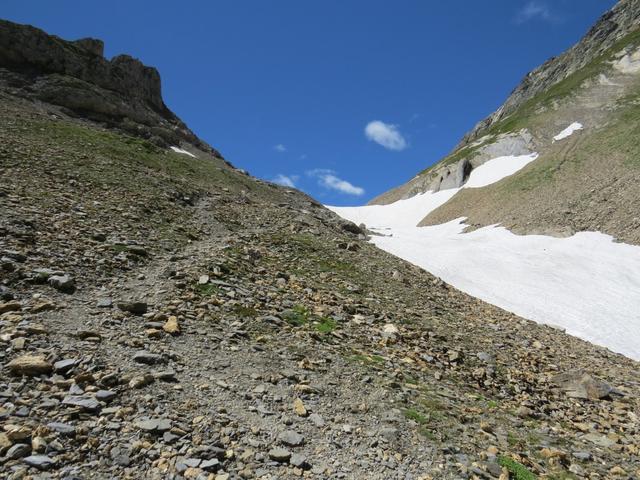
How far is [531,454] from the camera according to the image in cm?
860

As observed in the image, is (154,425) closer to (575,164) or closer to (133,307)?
(133,307)

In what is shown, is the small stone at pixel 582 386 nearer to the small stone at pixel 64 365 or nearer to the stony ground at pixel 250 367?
the stony ground at pixel 250 367

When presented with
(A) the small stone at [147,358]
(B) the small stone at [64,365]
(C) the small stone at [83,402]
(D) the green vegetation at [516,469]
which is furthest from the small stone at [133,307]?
(D) the green vegetation at [516,469]

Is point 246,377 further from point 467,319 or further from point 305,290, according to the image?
point 467,319

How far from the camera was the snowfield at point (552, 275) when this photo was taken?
909 inches

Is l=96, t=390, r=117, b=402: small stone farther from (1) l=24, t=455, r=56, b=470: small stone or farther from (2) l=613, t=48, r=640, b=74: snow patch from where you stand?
(2) l=613, t=48, r=640, b=74: snow patch

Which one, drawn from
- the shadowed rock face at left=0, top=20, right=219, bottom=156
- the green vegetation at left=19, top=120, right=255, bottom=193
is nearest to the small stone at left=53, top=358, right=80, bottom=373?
the green vegetation at left=19, top=120, right=255, bottom=193


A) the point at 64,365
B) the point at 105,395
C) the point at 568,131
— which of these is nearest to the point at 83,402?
the point at 105,395

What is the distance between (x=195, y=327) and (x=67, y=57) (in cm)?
6117

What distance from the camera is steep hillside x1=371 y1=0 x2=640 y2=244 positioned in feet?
148

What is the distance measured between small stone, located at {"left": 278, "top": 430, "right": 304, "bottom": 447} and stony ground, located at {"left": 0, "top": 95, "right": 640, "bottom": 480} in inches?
1.2

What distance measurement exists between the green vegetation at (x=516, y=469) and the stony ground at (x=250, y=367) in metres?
0.03

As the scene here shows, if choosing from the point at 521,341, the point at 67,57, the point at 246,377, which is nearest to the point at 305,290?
the point at 246,377

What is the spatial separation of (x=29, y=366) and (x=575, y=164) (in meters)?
72.0
